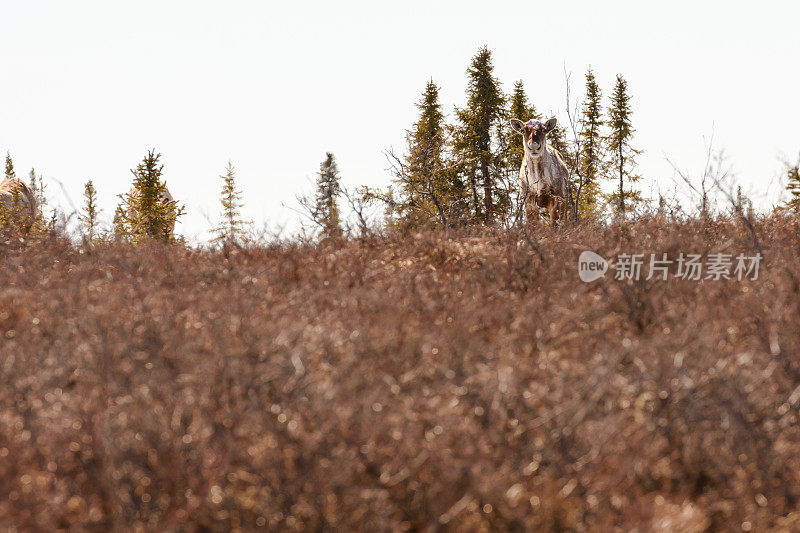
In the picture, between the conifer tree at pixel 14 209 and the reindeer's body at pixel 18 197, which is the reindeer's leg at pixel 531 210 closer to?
the conifer tree at pixel 14 209

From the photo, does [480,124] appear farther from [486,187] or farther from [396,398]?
[396,398]

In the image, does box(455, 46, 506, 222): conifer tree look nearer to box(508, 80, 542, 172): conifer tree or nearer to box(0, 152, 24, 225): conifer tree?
box(508, 80, 542, 172): conifer tree

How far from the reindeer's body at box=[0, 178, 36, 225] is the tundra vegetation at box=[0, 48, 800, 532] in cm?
1512

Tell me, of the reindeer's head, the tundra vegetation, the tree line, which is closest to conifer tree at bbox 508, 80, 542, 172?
the tree line

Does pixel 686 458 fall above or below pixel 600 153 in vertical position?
below

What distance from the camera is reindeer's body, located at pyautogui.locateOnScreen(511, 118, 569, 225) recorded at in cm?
1320

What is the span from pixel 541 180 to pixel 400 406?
9809mm

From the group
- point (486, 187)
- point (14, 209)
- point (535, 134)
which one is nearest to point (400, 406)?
point (535, 134)

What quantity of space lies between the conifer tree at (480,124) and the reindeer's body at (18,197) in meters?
17.1

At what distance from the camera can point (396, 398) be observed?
14.0 feet

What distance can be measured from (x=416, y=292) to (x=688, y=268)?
318cm

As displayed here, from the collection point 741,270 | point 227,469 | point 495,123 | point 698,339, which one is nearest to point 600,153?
point 495,123

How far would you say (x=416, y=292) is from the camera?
254 inches

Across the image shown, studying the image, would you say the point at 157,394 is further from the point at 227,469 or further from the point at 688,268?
the point at 688,268
